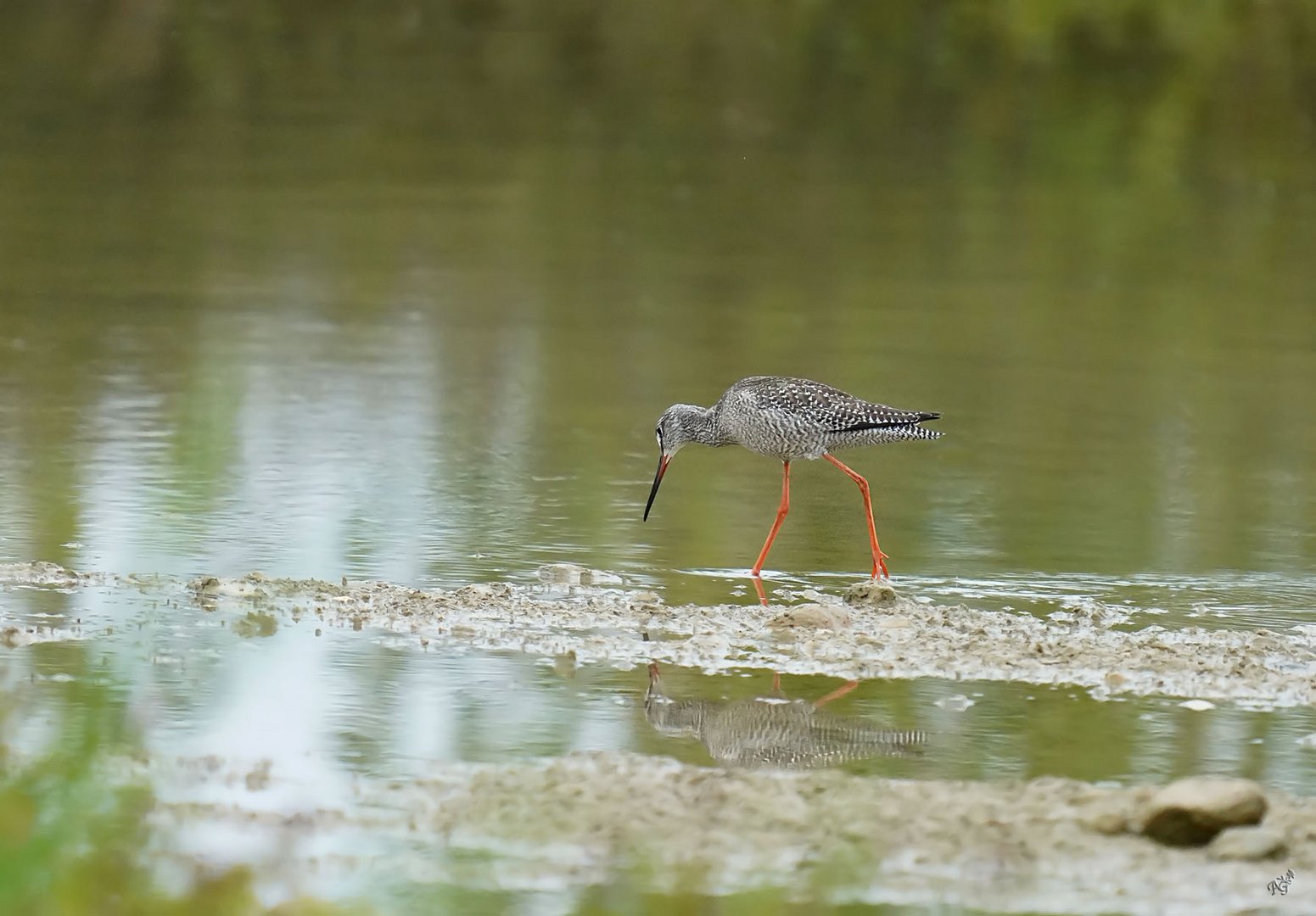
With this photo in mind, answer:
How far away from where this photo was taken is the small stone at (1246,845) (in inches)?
251

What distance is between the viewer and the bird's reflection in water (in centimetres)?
749

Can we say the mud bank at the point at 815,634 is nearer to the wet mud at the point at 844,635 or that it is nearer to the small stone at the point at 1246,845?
the wet mud at the point at 844,635

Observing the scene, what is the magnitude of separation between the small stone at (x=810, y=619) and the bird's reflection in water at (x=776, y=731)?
844 mm

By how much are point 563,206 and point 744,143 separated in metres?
4.35

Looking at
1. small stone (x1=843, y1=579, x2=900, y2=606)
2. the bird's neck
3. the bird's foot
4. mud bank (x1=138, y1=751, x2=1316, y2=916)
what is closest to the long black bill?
the bird's neck

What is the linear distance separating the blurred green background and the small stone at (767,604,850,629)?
655 mm

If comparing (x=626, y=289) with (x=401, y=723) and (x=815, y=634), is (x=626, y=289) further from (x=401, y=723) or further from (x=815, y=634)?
(x=401, y=723)

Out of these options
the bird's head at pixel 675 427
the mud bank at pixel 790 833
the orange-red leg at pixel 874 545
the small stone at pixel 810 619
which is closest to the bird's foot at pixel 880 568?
the orange-red leg at pixel 874 545

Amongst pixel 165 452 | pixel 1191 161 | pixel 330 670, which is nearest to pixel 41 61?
pixel 1191 161

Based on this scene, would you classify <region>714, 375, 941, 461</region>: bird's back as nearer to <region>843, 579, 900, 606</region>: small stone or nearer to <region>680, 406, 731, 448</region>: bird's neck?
<region>680, 406, 731, 448</region>: bird's neck

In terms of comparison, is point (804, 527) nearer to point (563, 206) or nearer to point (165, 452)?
point (165, 452)

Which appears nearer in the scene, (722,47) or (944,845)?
(944,845)

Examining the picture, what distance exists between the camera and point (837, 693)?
322 inches

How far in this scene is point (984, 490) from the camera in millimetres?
11992
